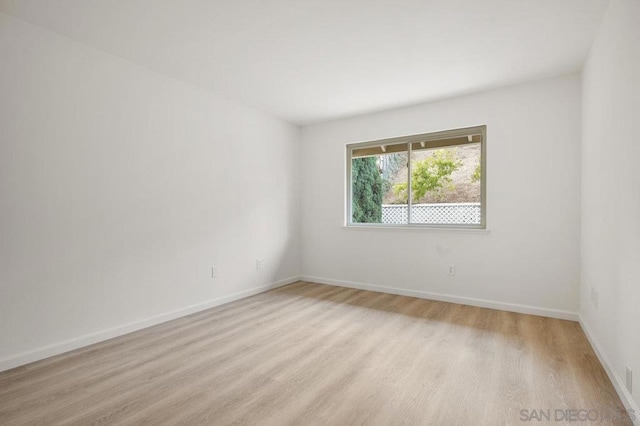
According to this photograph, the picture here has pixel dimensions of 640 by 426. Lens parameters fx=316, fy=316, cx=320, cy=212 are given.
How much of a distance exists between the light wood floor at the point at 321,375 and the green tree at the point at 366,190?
5.63 feet

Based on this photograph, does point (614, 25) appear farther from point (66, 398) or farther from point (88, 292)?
point (88, 292)

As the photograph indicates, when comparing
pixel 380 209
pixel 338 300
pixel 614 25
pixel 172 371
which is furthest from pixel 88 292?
pixel 614 25

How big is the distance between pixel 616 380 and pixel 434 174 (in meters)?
2.62

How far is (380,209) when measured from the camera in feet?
14.6

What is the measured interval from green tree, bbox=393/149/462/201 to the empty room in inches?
1.1

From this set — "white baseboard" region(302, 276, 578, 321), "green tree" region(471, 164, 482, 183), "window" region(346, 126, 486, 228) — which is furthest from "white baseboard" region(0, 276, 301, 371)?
"green tree" region(471, 164, 482, 183)

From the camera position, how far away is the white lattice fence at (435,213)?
12.3 feet

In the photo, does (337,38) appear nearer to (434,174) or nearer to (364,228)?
(434,174)

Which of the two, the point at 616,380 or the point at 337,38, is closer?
the point at 616,380

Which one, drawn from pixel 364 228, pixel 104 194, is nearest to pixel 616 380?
pixel 364 228

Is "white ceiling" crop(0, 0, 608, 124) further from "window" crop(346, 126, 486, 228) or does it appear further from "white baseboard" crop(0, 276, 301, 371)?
"white baseboard" crop(0, 276, 301, 371)

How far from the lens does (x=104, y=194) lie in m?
2.65

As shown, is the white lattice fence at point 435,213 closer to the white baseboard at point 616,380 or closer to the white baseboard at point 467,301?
the white baseboard at point 467,301

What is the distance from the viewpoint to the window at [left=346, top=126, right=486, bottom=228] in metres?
3.73
